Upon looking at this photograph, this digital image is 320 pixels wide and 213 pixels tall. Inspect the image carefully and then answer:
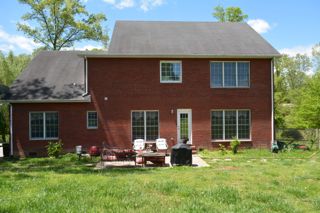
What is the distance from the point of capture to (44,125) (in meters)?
21.4

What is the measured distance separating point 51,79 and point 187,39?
8.66 m

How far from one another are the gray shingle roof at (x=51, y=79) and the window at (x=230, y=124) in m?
7.77

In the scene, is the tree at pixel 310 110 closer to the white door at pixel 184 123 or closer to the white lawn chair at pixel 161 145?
the white door at pixel 184 123

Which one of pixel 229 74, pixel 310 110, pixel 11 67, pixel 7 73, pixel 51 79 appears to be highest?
pixel 11 67

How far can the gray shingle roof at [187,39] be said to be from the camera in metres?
21.7

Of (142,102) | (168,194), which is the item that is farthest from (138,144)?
(168,194)

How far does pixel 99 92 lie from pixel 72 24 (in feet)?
69.2

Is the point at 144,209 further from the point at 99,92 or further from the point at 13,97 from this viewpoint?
the point at 13,97

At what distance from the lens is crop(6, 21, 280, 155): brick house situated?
21234 mm

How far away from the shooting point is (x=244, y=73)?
22234mm

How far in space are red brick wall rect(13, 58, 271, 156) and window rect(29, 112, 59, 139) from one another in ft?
1.06

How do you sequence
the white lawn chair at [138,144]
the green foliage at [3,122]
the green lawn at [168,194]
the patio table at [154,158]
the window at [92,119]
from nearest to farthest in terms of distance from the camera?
the green lawn at [168,194] → the patio table at [154,158] → the white lawn chair at [138,144] → the window at [92,119] → the green foliage at [3,122]

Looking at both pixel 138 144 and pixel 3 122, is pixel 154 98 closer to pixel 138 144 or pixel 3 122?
pixel 138 144

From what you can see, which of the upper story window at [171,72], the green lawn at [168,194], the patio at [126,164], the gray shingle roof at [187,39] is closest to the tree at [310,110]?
the gray shingle roof at [187,39]
